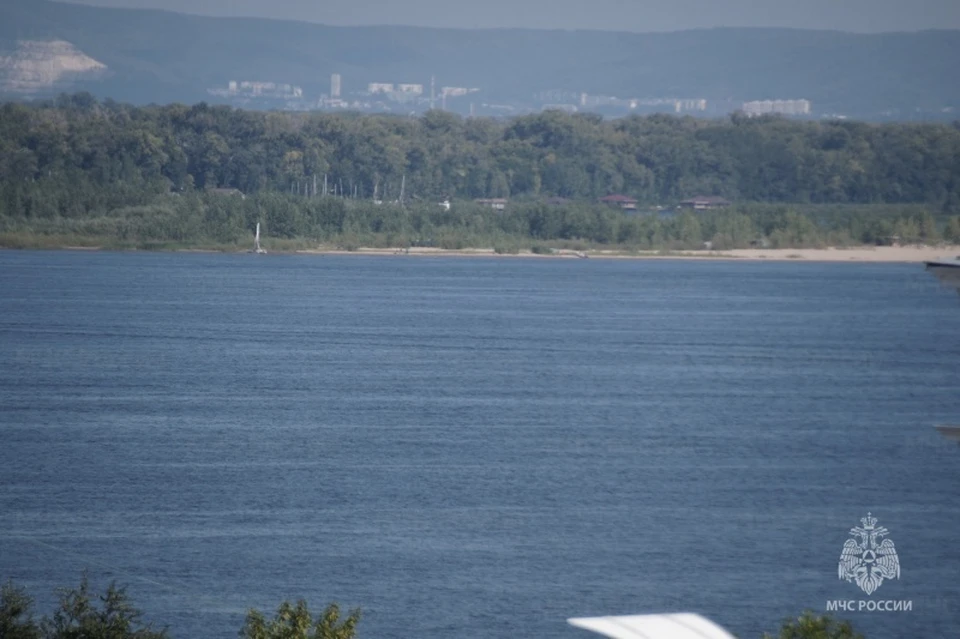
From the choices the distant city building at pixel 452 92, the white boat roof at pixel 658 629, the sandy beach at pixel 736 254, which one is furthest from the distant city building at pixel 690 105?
the white boat roof at pixel 658 629

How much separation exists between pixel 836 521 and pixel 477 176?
62950 mm

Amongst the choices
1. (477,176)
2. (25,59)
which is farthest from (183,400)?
(25,59)

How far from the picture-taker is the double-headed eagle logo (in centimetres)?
1484

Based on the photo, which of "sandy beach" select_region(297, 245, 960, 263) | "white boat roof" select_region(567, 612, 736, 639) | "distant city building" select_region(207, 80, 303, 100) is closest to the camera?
"white boat roof" select_region(567, 612, 736, 639)

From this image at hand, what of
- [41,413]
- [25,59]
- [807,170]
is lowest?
[41,413]

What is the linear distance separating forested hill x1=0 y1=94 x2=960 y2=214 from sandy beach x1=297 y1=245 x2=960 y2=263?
11048 mm

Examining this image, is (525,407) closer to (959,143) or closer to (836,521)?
(836,521)

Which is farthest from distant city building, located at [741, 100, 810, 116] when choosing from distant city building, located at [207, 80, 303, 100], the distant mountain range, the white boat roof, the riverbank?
the white boat roof

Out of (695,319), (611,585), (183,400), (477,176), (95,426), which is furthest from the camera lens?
(477,176)

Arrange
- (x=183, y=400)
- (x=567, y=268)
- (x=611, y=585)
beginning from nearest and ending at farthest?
(x=611, y=585) < (x=183, y=400) < (x=567, y=268)

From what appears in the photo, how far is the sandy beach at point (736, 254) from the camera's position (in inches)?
2559

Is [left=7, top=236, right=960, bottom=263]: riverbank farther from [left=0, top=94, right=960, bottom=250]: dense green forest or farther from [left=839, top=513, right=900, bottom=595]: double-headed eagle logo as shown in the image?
[left=839, top=513, right=900, bottom=595]: double-headed eagle logo

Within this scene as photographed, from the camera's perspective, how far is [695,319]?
4256 cm

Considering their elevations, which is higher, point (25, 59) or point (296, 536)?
point (25, 59)
